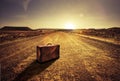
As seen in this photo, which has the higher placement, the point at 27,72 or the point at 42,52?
the point at 42,52

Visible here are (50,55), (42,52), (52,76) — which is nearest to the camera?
(52,76)

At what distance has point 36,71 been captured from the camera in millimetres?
5605

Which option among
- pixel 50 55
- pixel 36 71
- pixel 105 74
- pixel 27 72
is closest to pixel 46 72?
pixel 36 71

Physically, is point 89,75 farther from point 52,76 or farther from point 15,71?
point 15,71

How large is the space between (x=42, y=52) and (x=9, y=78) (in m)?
2.20

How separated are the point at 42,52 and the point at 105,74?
3269 mm

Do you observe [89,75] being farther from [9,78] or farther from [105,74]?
[9,78]

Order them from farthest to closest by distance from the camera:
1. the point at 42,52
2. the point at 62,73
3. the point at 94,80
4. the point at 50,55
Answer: the point at 50,55
the point at 42,52
the point at 62,73
the point at 94,80

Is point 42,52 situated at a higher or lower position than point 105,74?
higher

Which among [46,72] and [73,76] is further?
[46,72]

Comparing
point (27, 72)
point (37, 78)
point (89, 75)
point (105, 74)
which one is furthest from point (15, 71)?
point (105, 74)

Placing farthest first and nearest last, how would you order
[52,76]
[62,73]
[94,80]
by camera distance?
[62,73] → [52,76] → [94,80]

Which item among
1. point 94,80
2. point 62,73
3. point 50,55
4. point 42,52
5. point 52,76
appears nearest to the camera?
point 94,80

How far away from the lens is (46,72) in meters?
5.49
